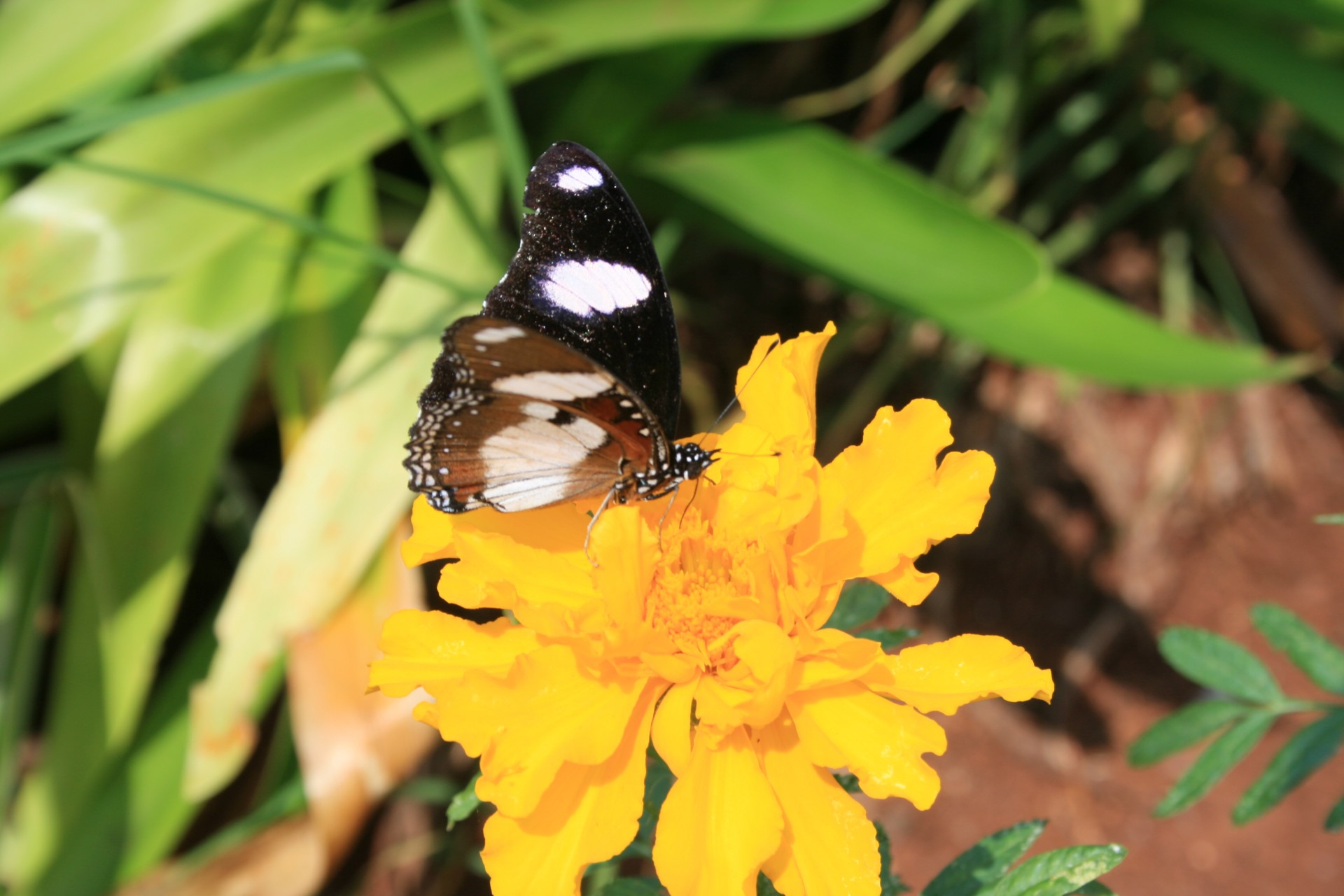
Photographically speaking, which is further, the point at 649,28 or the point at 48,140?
the point at 649,28

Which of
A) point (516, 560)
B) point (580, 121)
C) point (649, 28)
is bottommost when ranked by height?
point (516, 560)

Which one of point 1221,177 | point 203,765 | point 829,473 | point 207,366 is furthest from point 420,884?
point 1221,177

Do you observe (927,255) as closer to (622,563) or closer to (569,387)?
(569,387)

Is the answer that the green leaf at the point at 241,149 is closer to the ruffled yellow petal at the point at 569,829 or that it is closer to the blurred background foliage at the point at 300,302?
the blurred background foliage at the point at 300,302

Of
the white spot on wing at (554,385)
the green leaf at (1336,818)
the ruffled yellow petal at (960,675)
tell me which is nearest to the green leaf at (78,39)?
the white spot on wing at (554,385)

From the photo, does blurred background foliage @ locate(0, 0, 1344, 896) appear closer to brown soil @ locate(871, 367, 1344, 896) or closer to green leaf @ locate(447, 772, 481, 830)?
brown soil @ locate(871, 367, 1344, 896)

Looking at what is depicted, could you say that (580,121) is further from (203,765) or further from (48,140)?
(203,765)
